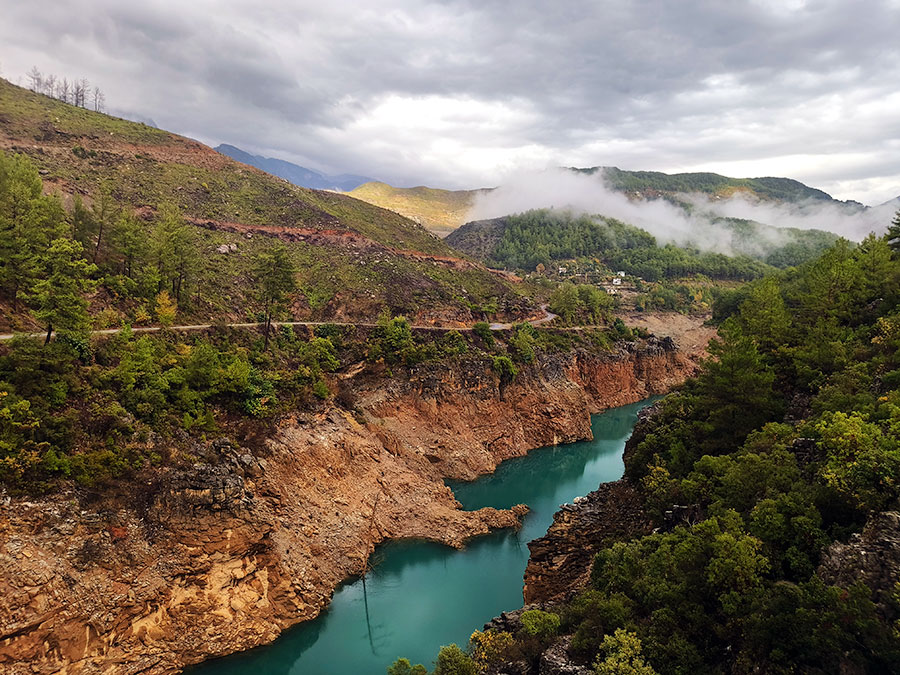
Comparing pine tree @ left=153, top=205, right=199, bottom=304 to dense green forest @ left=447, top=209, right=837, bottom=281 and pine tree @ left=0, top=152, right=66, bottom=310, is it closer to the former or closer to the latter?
pine tree @ left=0, top=152, right=66, bottom=310

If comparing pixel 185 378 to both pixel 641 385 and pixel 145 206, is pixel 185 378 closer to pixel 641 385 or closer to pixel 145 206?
pixel 145 206

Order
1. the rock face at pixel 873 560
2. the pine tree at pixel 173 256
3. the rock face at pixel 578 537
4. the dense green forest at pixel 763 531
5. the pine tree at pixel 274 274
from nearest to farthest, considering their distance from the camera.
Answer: the rock face at pixel 873 560
the dense green forest at pixel 763 531
the rock face at pixel 578 537
the pine tree at pixel 173 256
the pine tree at pixel 274 274

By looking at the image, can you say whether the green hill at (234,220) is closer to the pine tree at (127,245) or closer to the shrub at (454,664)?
the pine tree at (127,245)

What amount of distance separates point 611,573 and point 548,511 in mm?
26849

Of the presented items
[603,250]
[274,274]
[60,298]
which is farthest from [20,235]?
[603,250]

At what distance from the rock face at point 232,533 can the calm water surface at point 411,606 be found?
40.7 inches

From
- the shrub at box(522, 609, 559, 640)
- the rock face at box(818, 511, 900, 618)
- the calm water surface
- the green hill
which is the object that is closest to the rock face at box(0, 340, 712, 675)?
the calm water surface

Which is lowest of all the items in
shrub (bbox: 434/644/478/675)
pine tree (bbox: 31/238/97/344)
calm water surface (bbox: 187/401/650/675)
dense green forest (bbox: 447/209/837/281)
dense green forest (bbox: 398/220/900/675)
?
calm water surface (bbox: 187/401/650/675)

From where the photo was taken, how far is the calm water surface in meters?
29.8

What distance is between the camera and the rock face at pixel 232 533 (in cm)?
2409

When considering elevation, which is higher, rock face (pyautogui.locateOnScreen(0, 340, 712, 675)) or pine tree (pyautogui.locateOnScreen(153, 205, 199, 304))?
pine tree (pyautogui.locateOnScreen(153, 205, 199, 304))

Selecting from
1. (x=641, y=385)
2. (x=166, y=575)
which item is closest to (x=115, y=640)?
(x=166, y=575)

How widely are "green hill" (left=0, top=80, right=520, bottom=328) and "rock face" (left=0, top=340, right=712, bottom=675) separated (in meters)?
16.2

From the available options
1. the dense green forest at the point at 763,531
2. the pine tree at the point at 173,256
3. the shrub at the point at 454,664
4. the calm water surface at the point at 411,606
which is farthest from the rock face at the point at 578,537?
the pine tree at the point at 173,256
